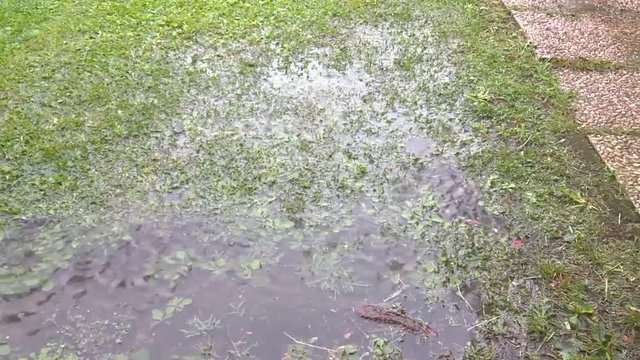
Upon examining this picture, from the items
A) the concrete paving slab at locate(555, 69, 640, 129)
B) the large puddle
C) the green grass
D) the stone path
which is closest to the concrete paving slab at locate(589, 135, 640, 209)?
the stone path

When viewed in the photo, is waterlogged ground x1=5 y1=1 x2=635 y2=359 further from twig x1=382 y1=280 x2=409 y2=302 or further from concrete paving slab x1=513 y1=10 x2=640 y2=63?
concrete paving slab x1=513 y1=10 x2=640 y2=63

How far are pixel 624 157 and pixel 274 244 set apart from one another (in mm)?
1587

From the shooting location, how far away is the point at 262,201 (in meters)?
2.53

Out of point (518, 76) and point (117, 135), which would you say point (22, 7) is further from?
point (518, 76)

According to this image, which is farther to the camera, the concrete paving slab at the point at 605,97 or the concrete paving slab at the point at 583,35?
the concrete paving slab at the point at 583,35

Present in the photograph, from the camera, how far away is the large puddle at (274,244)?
6.67 ft

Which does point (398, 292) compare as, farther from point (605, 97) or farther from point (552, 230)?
point (605, 97)

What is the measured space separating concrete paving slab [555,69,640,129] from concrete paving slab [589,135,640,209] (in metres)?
0.12

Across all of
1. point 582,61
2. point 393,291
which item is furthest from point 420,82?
point 393,291

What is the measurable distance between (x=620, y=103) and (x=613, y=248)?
45.8 inches

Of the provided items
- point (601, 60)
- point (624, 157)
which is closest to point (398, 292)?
point (624, 157)

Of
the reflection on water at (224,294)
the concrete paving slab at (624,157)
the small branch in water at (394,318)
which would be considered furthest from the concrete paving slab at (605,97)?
the small branch in water at (394,318)

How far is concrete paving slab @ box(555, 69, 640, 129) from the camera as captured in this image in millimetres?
3066

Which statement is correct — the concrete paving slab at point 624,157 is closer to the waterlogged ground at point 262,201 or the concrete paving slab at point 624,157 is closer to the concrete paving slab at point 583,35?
the waterlogged ground at point 262,201
